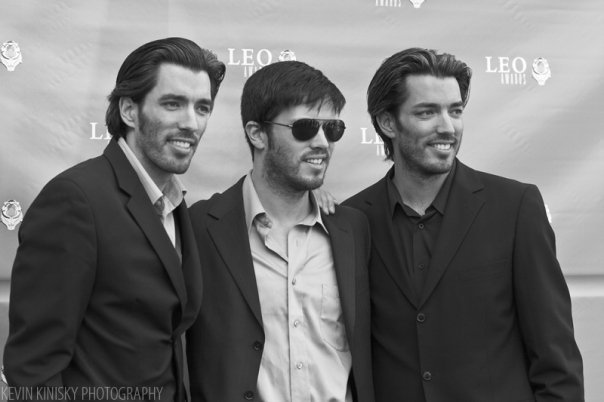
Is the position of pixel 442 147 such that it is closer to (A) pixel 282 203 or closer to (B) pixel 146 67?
(A) pixel 282 203

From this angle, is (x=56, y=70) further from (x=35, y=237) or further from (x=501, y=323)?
(x=501, y=323)

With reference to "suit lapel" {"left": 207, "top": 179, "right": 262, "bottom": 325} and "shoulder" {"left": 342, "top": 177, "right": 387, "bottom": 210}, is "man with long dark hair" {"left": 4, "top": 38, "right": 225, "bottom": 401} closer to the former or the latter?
"suit lapel" {"left": 207, "top": 179, "right": 262, "bottom": 325}

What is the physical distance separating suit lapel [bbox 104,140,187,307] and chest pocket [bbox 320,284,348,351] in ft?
1.67

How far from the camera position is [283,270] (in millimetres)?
2504

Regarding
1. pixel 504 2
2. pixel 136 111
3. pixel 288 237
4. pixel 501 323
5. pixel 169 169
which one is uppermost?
pixel 504 2

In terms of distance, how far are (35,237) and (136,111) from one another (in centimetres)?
55

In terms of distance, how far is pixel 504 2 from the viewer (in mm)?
3428

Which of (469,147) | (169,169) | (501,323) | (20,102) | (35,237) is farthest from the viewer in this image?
(469,147)

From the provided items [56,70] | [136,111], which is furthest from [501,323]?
[56,70]

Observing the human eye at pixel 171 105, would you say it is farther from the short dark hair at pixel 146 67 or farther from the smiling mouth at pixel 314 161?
the smiling mouth at pixel 314 161

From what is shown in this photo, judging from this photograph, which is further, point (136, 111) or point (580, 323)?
point (580, 323)

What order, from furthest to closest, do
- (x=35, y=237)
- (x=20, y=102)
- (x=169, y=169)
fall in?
1. (x=20, y=102)
2. (x=169, y=169)
3. (x=35, y=237)

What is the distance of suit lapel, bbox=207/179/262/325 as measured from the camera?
2.41 meters

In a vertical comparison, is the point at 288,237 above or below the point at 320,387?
above
